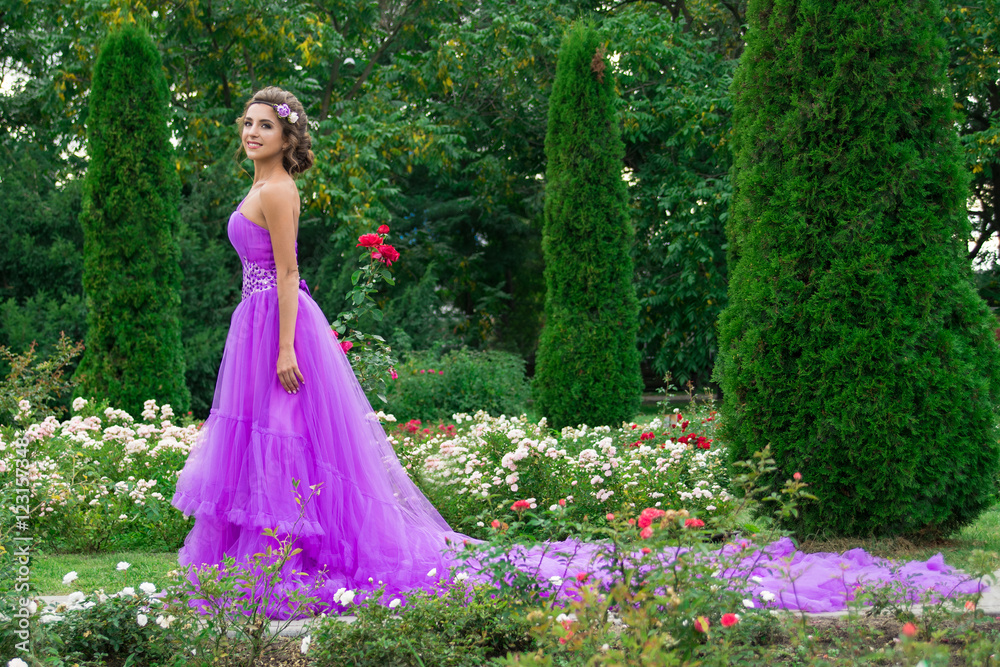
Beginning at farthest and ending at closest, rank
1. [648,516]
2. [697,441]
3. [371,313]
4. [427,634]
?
[697,441] < [371,313] < [427,634] < [648,516]

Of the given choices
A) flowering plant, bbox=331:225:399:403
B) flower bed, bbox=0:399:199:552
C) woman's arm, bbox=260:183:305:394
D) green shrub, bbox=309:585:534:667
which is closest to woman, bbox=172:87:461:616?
woman's arm, bbox=260:183:305:394

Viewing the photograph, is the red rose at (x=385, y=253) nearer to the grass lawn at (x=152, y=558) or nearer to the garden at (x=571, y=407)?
the garden at (x=571, y=407)

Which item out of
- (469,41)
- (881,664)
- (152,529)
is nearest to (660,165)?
(469,41)

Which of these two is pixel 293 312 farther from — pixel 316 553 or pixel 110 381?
pixel 110 381

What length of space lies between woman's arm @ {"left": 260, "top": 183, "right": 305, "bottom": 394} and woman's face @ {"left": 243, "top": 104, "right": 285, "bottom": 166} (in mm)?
206

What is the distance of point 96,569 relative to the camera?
4.08m

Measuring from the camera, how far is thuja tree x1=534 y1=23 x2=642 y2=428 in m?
8.95

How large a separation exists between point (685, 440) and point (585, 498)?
130cm

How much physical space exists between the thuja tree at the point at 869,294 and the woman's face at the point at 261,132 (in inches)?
100

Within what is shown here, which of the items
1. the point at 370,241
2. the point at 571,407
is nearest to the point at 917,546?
the point at 370,241

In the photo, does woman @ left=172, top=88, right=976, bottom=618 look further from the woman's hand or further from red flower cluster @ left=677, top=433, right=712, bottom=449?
red flower cluster @ left=677, top=433, right=712, bottom=449

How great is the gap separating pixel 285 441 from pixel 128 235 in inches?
242

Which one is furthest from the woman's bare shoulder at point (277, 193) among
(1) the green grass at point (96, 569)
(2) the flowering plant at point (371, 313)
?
(1) the green grass at point (96, 569)

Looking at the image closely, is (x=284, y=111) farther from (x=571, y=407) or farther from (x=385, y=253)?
(x=571, y=407)
